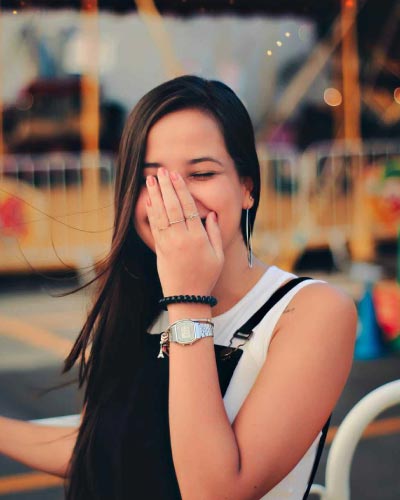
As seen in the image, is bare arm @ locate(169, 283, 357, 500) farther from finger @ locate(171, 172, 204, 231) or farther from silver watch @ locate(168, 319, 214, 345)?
finger @ locate(171, 172, 204, 231)

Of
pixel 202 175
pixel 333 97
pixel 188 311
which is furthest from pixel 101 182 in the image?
pixel 188 311

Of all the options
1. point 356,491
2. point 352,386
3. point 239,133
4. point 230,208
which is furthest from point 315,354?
point 352,386

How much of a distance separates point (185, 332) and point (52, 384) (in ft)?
12.9

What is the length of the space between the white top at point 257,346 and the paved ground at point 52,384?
462 millimetres

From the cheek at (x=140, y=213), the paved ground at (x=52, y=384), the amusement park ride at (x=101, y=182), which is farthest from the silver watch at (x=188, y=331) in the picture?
the amusement park ride at (x=101, y=182)

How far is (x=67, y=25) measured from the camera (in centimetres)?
967

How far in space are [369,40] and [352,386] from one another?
668 centimetres

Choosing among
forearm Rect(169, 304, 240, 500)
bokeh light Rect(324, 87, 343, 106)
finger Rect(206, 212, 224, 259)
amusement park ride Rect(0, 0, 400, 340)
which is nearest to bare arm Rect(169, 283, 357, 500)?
forearm Rect(169, 304, 240, 500)

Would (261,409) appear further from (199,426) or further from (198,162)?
(198,162)

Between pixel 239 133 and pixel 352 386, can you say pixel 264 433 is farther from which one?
pixel 352 386

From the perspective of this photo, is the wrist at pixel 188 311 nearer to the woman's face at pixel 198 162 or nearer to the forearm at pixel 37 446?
the woman's face at pixel 198 162

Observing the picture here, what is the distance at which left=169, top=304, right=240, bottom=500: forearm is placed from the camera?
1227mm

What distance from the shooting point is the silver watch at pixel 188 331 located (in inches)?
50.1

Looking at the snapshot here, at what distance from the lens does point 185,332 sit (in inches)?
50.2
